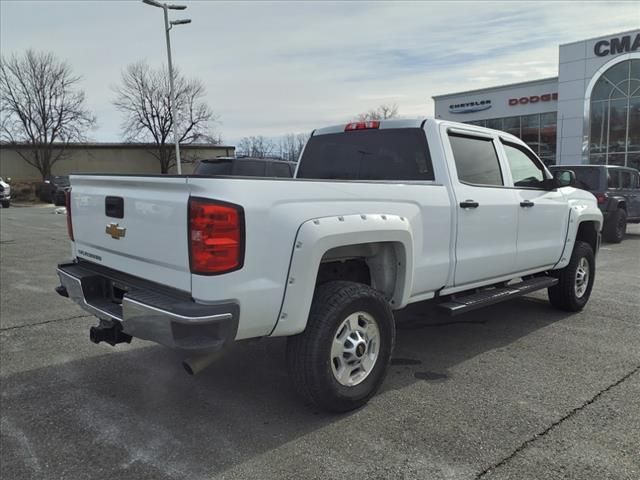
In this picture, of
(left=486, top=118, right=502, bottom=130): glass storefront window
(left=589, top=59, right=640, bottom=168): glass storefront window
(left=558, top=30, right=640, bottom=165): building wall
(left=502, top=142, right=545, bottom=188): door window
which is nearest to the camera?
(left=502, top=142, right=545, bottom=188): door window

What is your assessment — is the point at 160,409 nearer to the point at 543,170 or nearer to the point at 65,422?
the point at 65,422

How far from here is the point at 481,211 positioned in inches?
177

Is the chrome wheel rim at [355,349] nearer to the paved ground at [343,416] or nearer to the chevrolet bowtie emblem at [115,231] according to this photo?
the paved ground at [343,416]

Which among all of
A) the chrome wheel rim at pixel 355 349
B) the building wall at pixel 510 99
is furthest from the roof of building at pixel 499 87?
the chrome wheel rim at pixel 355 349

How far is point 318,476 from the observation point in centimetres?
284

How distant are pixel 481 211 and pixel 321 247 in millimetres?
1884

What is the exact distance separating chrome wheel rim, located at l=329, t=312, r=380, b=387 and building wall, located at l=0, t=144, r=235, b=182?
155 ft

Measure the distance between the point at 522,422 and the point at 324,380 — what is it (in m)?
1.28

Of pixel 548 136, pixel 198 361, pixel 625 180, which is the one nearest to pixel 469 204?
pixel 198 361

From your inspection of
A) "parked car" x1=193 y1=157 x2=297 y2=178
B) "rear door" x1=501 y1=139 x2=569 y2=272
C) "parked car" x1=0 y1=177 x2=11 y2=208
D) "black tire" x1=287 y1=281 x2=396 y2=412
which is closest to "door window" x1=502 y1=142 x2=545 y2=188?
"rear door" x1=501 y1=139 x2=569 y2=272

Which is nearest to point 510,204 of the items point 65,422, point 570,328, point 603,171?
point 570,328

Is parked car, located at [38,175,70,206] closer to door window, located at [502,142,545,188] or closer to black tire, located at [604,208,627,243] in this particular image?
black tire, located at [604,208,627,243]

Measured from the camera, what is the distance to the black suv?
1248cm

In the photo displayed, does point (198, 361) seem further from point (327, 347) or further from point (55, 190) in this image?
point (55, 190)
